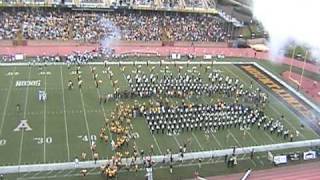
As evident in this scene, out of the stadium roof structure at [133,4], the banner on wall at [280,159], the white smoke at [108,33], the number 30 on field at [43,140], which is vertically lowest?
the banner on wall at [280,159]

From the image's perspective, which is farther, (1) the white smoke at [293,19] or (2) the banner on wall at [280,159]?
(1) the white smoke at [293,19]

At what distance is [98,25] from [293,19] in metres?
24.7

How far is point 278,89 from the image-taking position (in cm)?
3878

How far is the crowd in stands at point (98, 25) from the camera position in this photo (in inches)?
1973

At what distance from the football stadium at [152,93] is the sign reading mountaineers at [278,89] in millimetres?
137

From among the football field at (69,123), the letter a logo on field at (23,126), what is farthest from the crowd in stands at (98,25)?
the letter a logo on field at (23,126)

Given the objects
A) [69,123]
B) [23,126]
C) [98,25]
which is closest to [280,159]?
[69,123]

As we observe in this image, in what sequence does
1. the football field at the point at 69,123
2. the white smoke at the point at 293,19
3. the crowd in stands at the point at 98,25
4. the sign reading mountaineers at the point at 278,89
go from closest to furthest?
the football field at the point at 69,123 → the white smoke at the point at 293,19 → the sign reading mountaineers at the point at 278,89 → the crowd in stands at the point at 98,25

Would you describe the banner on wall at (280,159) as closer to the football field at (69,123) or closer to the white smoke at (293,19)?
the football field at (69,123)

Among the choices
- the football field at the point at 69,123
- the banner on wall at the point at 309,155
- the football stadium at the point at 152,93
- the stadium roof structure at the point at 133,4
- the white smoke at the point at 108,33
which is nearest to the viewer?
the football stadium at the point at 152,93

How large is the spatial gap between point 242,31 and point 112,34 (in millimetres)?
14017

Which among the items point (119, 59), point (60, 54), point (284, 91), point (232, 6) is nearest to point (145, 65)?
point (119, 59)

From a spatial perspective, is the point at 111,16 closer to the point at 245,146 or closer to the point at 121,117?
the point at 121,117

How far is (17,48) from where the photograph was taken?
152 feet
